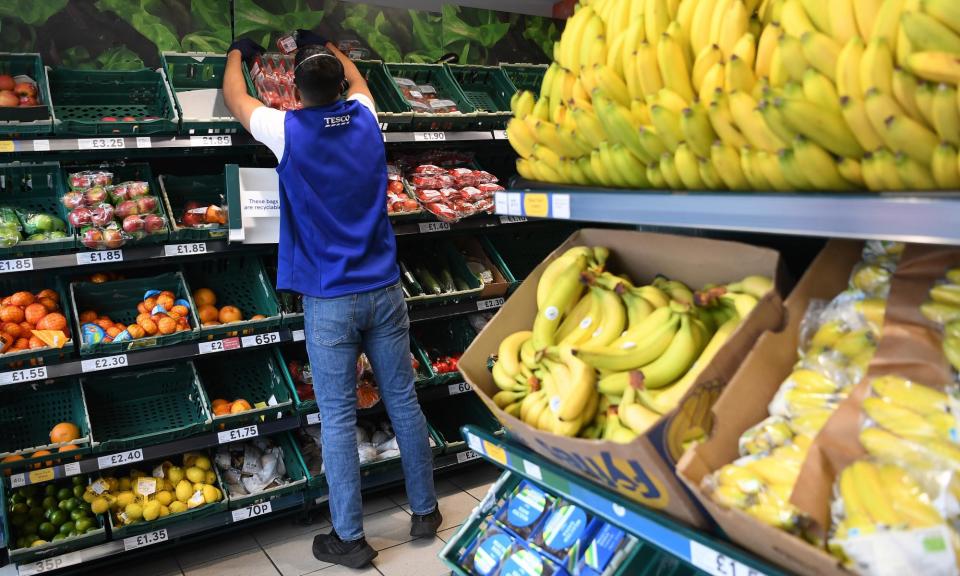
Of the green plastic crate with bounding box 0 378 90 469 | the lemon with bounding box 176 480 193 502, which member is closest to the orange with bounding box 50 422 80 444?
the green plastic crate with bounding box 0 378 90 469

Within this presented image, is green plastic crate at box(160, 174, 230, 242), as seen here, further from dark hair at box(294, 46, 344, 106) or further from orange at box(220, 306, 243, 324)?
dark hair at box(294, 46, 344, 106)

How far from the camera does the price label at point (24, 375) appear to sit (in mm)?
3098

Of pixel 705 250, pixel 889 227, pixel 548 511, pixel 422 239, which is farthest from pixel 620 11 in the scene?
pixel 422 239

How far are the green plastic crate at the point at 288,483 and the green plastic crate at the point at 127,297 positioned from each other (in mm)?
736

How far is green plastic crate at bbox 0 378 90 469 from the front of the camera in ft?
11.2

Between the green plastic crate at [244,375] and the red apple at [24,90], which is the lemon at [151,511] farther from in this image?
the red apple at [24,90]

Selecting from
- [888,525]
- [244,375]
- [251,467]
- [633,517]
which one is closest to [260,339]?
[244,375]

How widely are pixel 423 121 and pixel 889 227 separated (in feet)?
10.2

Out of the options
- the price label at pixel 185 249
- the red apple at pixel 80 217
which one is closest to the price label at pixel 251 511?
the price label at pixel 185 249

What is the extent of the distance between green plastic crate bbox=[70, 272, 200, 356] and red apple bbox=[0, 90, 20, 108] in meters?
0.80

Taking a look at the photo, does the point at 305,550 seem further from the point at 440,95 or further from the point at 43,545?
the point at 440,95

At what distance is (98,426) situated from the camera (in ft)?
11.6

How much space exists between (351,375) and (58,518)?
1.37m

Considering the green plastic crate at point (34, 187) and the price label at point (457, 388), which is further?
the price label at point (457, 388)
